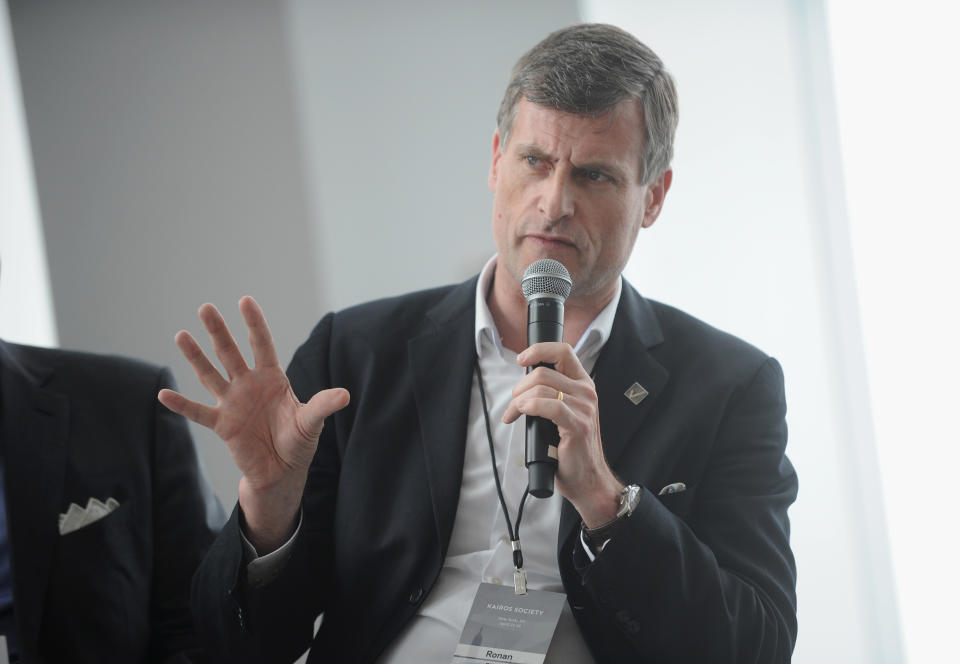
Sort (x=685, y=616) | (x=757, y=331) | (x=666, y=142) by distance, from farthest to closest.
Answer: (x=757, y=331)
(x=666, y=142)
(x=685, y=616)

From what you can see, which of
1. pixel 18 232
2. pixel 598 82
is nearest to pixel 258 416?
pixel 598 82

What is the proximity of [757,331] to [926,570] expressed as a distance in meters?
0.84

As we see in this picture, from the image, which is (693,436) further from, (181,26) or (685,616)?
(181,26)

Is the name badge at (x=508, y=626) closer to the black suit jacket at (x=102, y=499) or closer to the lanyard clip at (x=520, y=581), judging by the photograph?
the lanyard clip at (x=520, y=581)

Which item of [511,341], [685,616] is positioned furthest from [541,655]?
[511,341]

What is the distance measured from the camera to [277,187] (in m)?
3.23

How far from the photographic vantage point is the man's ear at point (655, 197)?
1.90 m

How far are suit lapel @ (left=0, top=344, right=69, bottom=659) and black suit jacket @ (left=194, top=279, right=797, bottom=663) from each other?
12.4 inches

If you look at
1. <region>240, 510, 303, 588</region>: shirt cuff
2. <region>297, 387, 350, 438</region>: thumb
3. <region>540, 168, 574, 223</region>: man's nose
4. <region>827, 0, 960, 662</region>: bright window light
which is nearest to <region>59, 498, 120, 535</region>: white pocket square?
<region>240, 510, 303, 588</region>: shirt cuff

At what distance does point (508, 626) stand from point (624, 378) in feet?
1.68

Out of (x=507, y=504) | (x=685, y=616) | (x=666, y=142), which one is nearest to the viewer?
(x=685, y=616)

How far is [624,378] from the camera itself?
1737 mm

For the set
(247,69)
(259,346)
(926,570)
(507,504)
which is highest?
(247,69)

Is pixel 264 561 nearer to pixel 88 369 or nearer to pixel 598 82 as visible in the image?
pixel 88 369
